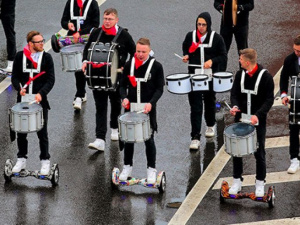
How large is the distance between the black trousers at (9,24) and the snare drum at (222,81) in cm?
497

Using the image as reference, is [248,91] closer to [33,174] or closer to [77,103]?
[33,174]

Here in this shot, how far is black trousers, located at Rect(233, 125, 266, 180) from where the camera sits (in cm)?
1473

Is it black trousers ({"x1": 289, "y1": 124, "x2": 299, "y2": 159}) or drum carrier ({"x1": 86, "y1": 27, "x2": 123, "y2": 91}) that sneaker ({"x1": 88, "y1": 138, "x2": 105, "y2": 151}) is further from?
black trousers ({"x1": 289, "y1": 124, "x2": 299, "y2": 159})

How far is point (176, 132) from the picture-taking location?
56.3 feet

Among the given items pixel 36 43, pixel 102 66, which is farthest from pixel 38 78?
pixel 102 66

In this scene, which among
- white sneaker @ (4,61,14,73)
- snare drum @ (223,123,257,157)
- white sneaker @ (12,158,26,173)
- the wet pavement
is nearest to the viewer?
snare drum @ (223,123,257,157)

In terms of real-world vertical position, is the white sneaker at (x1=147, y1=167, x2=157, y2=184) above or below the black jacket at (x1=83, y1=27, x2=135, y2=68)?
below

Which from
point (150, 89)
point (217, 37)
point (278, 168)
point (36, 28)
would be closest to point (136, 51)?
point (150, 89)

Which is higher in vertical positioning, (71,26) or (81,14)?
(81,14)

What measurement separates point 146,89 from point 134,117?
53cm

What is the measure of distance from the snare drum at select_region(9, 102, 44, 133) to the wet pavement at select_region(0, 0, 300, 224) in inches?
37.7

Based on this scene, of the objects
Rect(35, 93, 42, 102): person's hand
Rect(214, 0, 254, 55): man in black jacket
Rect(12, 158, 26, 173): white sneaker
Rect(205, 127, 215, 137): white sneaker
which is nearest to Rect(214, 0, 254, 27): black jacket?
Rect(214, 0, 254, 55): man in black jacket

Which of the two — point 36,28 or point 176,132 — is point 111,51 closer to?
point 176,132

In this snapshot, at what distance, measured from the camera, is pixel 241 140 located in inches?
564
